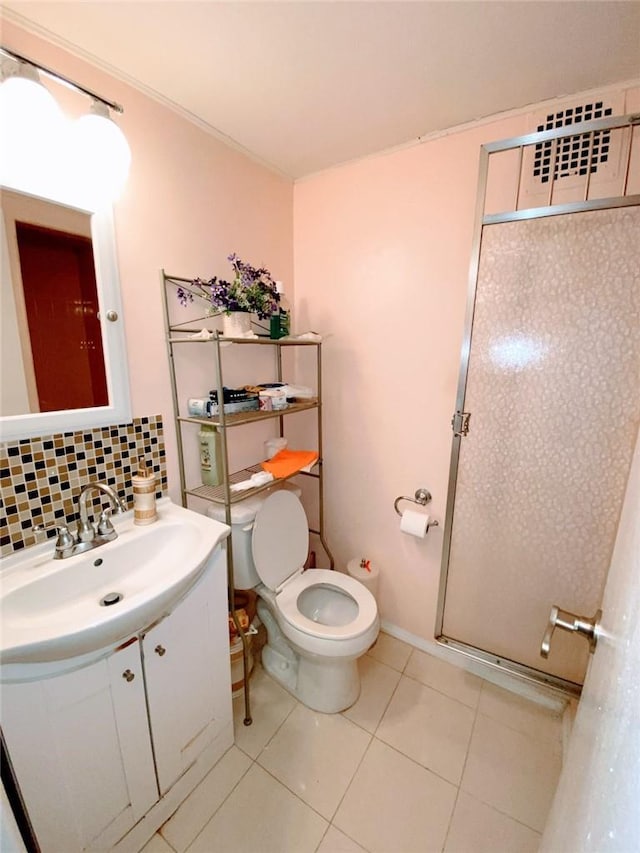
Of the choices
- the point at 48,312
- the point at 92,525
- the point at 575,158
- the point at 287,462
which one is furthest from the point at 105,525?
the point at 575,158

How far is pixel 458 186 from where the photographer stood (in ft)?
4.54

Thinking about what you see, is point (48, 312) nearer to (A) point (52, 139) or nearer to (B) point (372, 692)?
(A) point (52, 139)

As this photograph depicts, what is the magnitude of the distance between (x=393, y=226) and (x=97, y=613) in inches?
68.1

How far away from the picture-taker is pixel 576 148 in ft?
3.73

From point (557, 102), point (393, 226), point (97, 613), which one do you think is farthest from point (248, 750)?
point (557, 102)

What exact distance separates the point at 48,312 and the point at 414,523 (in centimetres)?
157

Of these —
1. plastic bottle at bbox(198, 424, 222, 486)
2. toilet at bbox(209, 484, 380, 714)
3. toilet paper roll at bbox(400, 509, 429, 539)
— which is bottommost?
toilet at bbox(209, 484, 380, 714)

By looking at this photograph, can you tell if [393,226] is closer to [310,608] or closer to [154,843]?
[310,608]

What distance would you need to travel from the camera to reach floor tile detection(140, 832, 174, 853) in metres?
1.05

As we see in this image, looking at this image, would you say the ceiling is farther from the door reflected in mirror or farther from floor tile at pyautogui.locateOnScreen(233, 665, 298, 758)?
floor tile at pyautogui.locateOnScreen(233, 665, 298, 758)

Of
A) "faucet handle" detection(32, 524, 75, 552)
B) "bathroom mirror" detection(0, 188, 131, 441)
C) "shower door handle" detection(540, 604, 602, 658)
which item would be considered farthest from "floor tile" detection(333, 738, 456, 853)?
"bathroom mirror" detection(0, 188, 131, 441)

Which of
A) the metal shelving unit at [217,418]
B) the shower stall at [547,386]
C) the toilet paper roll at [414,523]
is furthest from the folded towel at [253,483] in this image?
the shower stall at [547,386]

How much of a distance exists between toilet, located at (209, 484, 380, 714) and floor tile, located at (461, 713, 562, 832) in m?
0.50

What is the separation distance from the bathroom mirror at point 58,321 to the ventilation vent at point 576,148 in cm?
147
